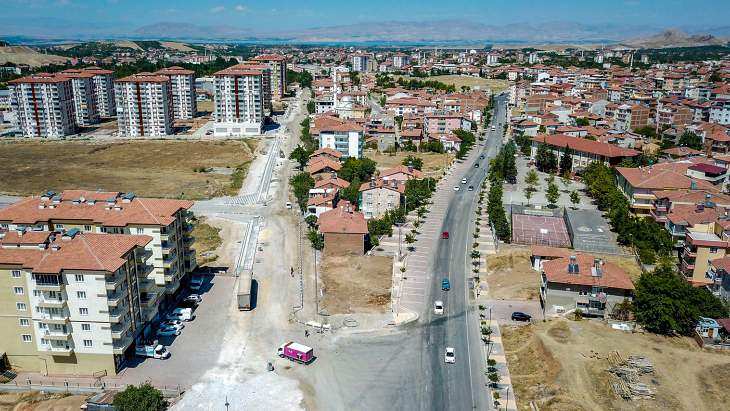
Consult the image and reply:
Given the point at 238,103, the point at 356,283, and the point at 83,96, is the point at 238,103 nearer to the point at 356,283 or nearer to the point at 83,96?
the point at 83,96

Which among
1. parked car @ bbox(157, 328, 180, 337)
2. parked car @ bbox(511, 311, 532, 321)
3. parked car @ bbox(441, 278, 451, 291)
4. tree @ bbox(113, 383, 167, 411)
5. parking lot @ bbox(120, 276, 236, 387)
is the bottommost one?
parking lot @ bbox(120, 276, 236, 387)

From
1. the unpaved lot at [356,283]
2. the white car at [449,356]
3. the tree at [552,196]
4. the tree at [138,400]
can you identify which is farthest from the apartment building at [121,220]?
the tree at [552,196]

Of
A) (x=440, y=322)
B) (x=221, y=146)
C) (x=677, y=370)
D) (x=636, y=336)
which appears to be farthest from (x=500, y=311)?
(x=221, y=146)

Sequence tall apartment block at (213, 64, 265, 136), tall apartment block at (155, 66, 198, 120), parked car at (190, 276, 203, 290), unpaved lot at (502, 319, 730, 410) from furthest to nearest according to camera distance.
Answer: tall apartment block at (155, 66, 198, 120), tall apartment block at (213, 64, 265, 136), parked car at (190, 276, 203, 290), unpaved lot at (502, 319, 730, 410)

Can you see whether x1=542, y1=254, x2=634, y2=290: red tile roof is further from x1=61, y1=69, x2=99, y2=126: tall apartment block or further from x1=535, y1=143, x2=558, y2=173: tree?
x1=61, y1=69, x2=99, y2=126: tall apartment block

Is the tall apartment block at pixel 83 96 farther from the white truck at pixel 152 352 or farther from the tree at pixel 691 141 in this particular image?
the tree at pixel 691 141

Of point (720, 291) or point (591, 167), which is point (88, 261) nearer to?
point (720, 291)

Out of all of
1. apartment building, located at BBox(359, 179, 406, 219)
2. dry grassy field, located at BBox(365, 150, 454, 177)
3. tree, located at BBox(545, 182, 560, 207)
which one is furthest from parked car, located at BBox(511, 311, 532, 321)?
dry grassy field, located at BBox(365, 150, 454, 177)

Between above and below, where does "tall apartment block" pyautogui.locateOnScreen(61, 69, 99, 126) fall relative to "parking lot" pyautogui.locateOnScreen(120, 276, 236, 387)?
above
